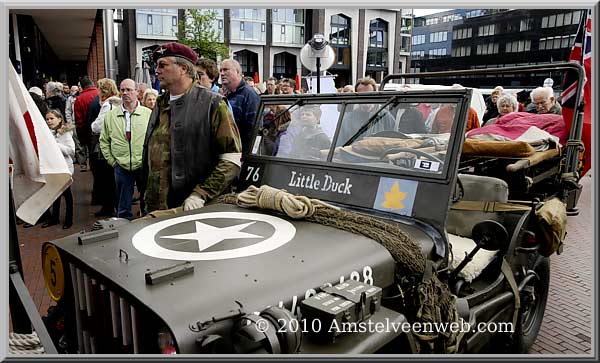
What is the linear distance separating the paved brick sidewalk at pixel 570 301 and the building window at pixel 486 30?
3.70 feet

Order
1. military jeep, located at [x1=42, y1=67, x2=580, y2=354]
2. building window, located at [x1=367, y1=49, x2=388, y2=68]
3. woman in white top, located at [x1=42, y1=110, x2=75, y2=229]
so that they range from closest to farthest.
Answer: military jeep, located at [x1=42, y1=67, x2=580, y2=354] → woman in white top, located at [x1=42, y1=110, x2=75, y2=229] → building window, located at [x1=367, y1=49, x2=388, y2=68]

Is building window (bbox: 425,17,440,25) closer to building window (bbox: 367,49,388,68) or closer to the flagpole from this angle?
the flagpole

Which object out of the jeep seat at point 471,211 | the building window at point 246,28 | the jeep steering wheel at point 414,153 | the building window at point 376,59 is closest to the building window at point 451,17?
the jeep steering wheel at point 414,153

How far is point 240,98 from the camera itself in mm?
Result: 4668

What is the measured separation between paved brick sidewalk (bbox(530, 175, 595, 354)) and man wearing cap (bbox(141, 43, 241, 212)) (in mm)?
2101

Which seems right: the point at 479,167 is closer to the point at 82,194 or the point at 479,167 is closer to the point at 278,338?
the point at 278,338

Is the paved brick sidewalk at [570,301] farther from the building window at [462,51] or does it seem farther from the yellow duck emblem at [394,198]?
the building window at [462,51]

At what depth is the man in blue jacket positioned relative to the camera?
4.61 metres

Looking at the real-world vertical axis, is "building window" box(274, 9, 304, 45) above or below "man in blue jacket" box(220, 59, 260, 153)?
above

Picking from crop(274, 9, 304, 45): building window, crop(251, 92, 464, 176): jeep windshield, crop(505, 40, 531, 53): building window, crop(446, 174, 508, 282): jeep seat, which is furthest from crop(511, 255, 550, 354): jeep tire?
crop(274, 9, 304, 45): building window

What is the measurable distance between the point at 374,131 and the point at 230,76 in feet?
7.84

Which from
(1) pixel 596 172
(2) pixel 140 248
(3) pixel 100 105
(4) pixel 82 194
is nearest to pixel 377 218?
(1) pixel 596 172

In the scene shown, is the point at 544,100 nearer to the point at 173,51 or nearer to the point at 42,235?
the point at 173,51

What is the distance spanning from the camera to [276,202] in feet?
8.16
